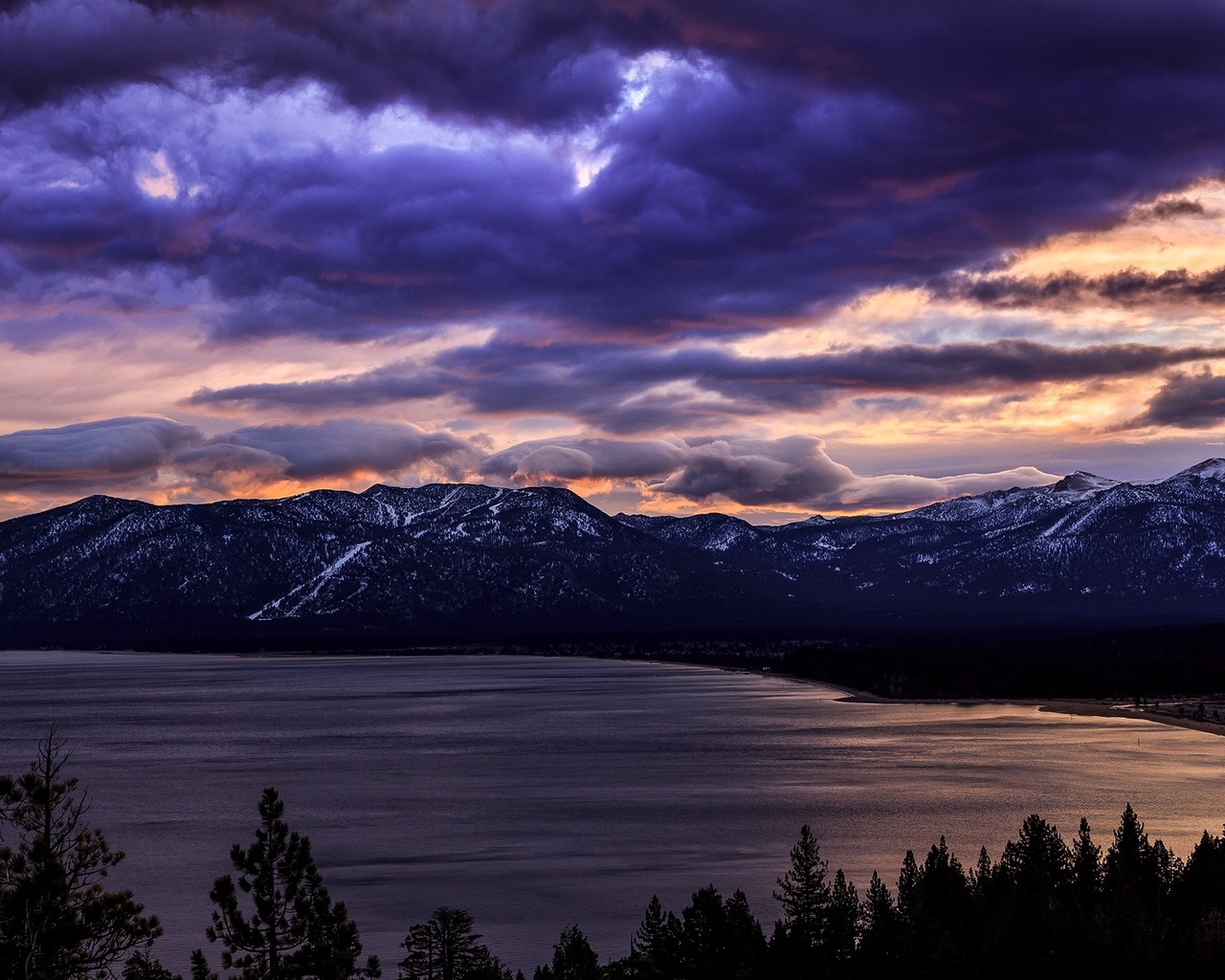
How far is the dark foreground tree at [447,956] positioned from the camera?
48.9 m

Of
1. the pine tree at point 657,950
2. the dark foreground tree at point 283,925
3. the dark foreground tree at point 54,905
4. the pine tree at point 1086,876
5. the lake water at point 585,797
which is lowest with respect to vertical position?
the lake water at point 585,797

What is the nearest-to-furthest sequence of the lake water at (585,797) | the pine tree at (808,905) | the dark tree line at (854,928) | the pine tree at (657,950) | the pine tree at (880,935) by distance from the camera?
the dark tree line at (854,928) < the pine tree at (657,950) < the pine tree at (880,935) < the pine tree at (808,905) < the lake water at (585,797)

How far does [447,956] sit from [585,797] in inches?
2036

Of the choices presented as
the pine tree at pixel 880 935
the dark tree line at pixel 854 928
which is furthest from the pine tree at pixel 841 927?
the pine tree at pixel 880 935

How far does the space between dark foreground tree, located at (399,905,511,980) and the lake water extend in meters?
4.03

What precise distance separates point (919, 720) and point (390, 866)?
4288 inches

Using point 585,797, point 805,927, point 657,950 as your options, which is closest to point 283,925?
point 657,950

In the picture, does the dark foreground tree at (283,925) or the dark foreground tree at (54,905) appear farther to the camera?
the dark foreground tree at (283,925)

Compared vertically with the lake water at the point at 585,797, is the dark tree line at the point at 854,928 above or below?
above

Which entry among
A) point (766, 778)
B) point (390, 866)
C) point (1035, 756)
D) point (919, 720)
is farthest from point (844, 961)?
point (919, 720)

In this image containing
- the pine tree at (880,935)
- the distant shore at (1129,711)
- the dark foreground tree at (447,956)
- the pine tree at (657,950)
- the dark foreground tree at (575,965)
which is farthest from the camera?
the distant shore at (1129,711)

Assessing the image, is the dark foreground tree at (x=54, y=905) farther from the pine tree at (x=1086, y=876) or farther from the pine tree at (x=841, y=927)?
the pine tree at (x=1086, y=876)

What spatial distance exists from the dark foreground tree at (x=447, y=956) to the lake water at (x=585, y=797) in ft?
13.2

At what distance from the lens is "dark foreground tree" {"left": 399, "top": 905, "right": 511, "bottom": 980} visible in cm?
4888
